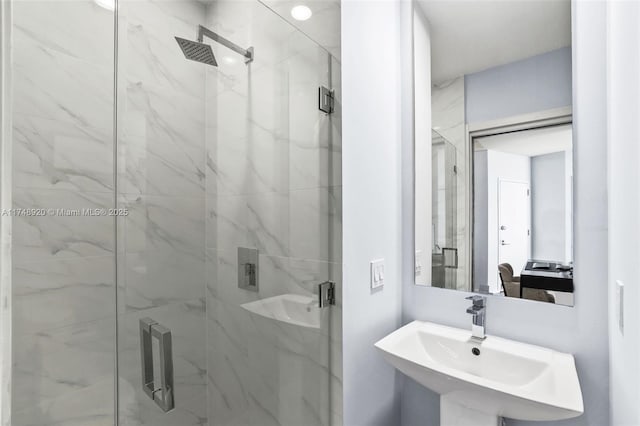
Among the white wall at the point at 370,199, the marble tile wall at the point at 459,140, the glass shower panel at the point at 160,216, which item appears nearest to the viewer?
the glass shower panel at the point at 160,216

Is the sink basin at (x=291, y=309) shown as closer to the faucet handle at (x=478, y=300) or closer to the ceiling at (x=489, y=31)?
the faucet handle at (x=478, y=300)

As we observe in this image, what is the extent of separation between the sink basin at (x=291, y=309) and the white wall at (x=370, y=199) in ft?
0.40

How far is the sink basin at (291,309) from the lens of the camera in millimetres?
1140

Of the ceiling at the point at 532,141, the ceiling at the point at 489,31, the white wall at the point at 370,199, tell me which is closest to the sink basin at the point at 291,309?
the white wall at the point at 370,199

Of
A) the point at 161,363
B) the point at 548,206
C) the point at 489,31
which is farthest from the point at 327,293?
the point at 489,31

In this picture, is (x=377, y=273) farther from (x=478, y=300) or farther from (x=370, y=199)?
(x=478, y=300)

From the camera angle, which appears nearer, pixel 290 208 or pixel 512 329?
pixel 290 208

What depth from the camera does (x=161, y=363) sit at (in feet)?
2.89

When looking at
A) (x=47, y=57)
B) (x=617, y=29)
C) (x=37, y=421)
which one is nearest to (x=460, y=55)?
(x=617, y=29)

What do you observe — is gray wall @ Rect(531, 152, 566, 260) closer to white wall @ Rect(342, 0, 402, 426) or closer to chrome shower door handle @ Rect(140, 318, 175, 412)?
white wall @ Rect(342, 0, 402, 426)

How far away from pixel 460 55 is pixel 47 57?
→ 61.2 inches

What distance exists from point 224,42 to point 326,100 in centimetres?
42

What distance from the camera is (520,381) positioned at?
120 centimetres

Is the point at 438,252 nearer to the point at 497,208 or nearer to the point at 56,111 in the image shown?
the point at 497,208
